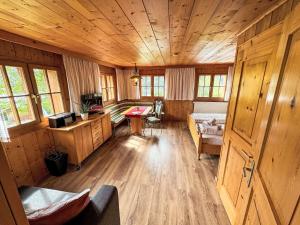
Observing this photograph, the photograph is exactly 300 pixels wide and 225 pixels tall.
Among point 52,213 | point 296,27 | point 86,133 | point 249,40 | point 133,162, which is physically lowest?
point 133,162

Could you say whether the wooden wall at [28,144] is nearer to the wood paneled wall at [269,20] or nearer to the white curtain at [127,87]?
the white curtain at [127,87]

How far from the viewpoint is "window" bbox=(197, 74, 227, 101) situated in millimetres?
5141

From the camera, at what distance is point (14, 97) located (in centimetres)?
202

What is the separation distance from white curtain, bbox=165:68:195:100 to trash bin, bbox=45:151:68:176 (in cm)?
405

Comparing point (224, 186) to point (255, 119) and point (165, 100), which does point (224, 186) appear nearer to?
point (255, 119)

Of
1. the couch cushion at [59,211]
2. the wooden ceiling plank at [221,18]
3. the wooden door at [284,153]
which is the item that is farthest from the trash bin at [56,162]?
the wooden ceiling plank at [221,18]

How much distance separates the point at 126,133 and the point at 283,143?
13.2 ft

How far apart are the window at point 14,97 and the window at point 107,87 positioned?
2352mm

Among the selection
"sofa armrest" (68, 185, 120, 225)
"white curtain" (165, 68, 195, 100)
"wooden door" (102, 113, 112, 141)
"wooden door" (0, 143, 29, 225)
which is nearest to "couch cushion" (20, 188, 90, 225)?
"sofa armrest" (68, 185, 120, 225)

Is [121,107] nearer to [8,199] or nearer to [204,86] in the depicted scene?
[204,86]

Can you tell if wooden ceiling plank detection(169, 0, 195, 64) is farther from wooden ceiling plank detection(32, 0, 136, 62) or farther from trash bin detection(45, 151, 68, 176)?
trash bin detection(45, 151, 68, 176)

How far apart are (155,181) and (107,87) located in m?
3.61

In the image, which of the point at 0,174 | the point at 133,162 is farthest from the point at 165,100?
the point at 0,174

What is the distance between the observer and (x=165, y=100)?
557 cm
